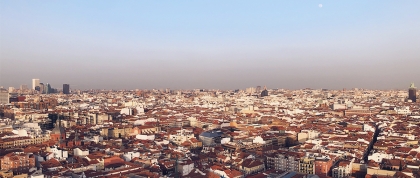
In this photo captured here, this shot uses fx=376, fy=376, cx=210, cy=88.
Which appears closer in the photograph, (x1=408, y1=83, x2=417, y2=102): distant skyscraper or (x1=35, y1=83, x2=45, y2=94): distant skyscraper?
(x1=408, y1=83, x2=417, y2=102): distant skyscraper

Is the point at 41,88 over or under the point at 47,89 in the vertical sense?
over

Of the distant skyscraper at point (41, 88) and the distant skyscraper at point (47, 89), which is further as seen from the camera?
the distant skyscraper at point (47, 89)

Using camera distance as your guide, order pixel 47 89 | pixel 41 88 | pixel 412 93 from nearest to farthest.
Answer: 1. pixel 412 93
2. pixel 41 88
3. pixel 47 89

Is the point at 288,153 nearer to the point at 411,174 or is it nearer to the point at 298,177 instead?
the point at 298,177

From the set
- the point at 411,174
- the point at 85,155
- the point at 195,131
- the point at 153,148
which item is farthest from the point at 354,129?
the point at 85,155

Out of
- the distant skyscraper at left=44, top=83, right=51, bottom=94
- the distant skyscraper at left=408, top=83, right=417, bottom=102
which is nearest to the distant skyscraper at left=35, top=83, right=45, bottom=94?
the distant skyscraper at left=44, top=83, right=51, bottom=94

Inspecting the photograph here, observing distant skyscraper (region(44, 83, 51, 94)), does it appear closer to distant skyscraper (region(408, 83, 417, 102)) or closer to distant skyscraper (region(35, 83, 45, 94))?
distant skyscraper (region(35, 83, 45, 94))

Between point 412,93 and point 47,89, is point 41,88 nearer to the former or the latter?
point 47,89

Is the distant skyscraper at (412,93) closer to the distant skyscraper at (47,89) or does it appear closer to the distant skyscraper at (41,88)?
the distant skyscraper at (47,89)

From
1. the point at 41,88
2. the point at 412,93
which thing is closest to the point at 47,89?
the point at 41,88

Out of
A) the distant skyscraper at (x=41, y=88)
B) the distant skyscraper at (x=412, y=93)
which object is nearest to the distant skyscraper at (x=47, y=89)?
the distant skyscraper at (x=41, y=88)

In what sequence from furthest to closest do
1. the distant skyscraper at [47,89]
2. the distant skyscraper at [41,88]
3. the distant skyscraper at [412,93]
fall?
1. the distant skyscraper at [47,89]
2. the distant skyscraper at [41,88]
3. the distant skyscraper at [412,93]
